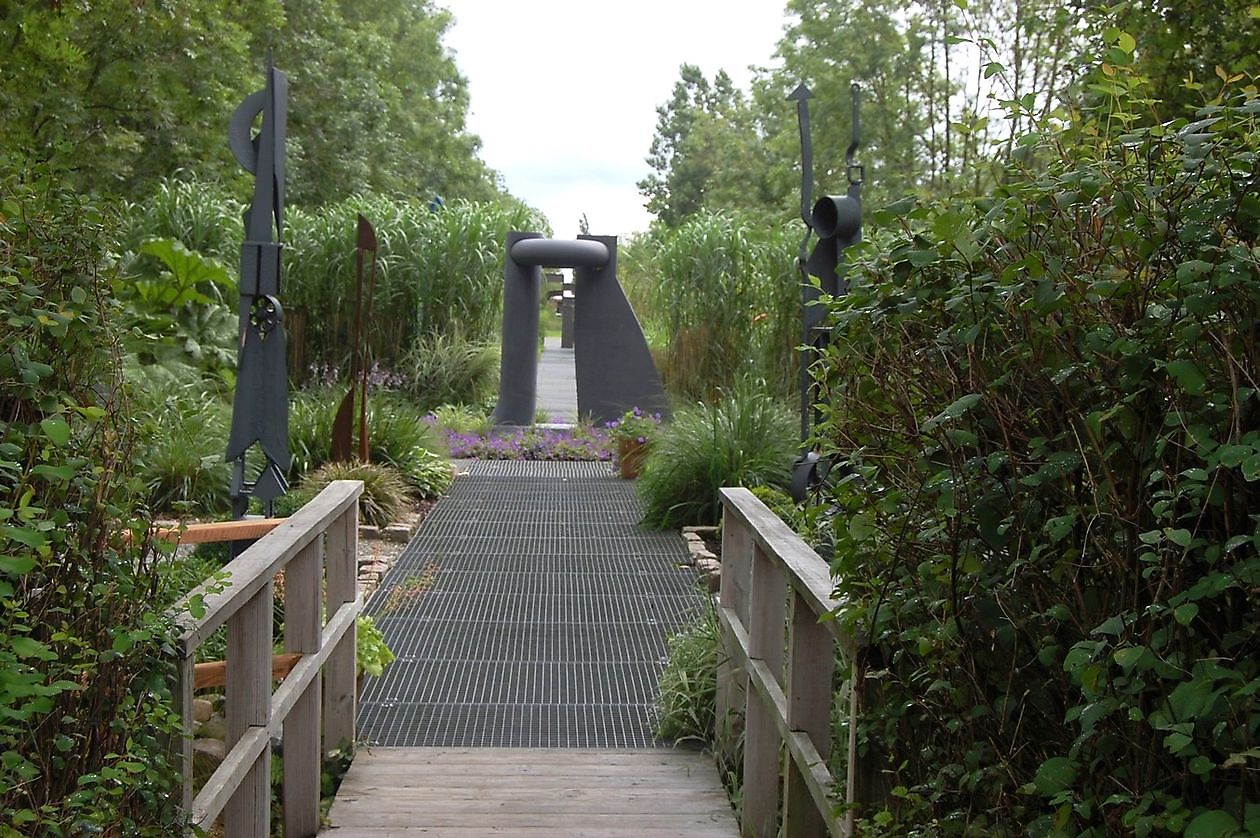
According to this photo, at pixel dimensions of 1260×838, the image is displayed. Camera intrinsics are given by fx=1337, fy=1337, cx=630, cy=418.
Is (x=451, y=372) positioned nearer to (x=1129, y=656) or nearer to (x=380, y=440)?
(x=380, y=440)

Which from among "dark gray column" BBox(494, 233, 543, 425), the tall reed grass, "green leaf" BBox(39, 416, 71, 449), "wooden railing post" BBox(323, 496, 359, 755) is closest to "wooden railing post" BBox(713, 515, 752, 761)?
"wooden railing post" BBox(323, 496, 359, 755)

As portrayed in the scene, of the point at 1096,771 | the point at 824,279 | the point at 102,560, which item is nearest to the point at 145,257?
the point at 824,279

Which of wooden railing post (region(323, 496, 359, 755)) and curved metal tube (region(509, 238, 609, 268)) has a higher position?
curved metal tube (region(509, 238, 609, 268))

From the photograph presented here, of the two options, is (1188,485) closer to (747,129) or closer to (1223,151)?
(1223,151)

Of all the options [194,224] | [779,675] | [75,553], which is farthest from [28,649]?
[194,224]

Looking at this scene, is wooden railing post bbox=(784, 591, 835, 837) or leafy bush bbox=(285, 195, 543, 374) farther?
leafy bush bbox=(285, 195, 543, 374)

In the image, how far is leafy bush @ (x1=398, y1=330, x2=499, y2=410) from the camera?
12.5 meters

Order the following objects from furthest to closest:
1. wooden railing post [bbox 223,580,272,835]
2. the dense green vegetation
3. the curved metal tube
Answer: the curved metal tube
wooden railing post [bbox 223,580,272,835]
the dense green vegetation

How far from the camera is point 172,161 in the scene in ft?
59.7

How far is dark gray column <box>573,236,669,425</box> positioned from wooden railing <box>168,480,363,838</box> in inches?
293

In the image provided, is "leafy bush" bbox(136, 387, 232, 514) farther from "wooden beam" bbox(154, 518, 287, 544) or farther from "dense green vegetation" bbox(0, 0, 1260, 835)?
"dense green vegetation" bbox(0, 0, 1260, 835)

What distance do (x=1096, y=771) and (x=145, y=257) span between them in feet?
35.6

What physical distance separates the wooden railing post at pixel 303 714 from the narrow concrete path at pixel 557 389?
30.0 ft

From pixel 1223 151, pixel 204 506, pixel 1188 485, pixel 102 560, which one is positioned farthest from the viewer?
pixel 204 506
